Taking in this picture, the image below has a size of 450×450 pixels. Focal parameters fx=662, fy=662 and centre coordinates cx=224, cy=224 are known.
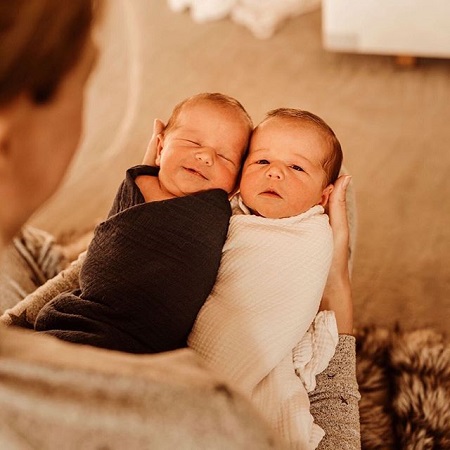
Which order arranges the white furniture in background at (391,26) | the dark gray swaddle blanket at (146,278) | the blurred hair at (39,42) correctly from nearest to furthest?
the blurred hair at (39,42) → the dark gray swaddle blanket at (146,278) → the white furniture in background at (391,26)

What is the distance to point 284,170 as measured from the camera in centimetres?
119

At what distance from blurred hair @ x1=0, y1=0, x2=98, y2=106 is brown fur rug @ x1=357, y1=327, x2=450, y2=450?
1010mm

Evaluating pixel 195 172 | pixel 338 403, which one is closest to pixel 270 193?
pixel 195 172

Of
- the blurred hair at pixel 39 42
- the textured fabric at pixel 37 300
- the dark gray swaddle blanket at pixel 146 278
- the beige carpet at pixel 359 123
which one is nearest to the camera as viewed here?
the blurred hair at pixel 39 42

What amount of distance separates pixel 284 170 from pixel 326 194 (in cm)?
10

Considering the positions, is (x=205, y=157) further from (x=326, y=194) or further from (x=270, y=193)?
(x=326, y=194)

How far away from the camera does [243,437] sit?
0.52m

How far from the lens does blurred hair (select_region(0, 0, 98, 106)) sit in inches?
19.1

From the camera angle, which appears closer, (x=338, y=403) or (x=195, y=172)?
(x=338, y=403)

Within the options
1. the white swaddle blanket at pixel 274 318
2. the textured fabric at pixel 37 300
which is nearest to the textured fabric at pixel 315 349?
the white swaddle blanket at pixel 274 318

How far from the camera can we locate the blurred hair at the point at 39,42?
485mm

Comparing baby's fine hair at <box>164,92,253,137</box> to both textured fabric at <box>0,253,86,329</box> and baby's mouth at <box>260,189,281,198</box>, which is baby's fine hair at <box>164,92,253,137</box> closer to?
baby's mouth at <box>260,189,281,198</box>

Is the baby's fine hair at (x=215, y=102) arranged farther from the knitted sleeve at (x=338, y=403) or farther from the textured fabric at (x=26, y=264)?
the knitted sleeve at (x=338, y=403)

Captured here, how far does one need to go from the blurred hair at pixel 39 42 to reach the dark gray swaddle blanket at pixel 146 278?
17.6 inches
